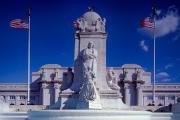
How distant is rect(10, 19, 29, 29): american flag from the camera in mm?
37469

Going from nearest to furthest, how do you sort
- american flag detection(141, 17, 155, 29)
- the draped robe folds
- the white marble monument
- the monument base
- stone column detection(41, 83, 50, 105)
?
the monument base
the draped robe folds
the white marble monument
american flag detection(141, 17, 155, 29)
stone column detection(41, 83, 50, 105)

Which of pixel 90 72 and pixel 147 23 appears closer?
pixel 90 72

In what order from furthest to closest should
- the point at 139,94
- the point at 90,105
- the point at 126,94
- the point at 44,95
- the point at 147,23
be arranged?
the point at 44,95
the point at 139,94
the point at 126,94
the point at 147,23
the point at 90,105

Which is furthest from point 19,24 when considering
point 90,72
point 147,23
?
point 90,72

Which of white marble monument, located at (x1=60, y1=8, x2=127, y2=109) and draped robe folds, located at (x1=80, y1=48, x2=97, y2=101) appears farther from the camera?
white marble monument, located at (x1=60, y1=8, x2=127, y2=109)

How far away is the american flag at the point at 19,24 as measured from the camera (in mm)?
37469

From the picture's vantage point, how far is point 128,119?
18672 mm

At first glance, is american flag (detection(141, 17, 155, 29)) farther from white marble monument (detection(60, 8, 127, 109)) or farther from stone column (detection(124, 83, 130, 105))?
stone column (detection(124, 83, 130, 105))

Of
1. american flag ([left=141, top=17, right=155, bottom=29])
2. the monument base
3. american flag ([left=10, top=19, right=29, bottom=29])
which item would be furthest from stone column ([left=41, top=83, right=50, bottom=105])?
the monument base

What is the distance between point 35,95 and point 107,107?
44.5 meters

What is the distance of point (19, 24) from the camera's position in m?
38.2

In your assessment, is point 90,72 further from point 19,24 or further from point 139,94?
point 139,94

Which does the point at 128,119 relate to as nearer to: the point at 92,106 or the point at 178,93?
the point at 92,106

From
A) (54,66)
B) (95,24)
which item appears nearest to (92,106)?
(95,24)
